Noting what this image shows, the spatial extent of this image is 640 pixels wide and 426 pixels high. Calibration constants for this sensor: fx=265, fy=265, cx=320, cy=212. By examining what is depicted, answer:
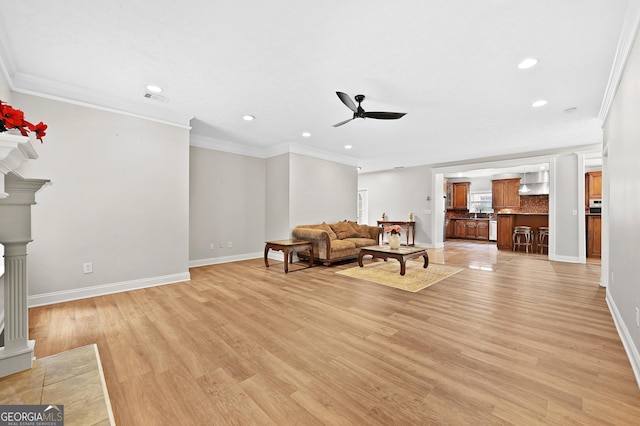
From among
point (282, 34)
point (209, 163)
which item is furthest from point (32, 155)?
point (209, 163)

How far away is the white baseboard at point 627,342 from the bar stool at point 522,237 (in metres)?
5.28

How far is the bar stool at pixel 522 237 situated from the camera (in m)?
7.61

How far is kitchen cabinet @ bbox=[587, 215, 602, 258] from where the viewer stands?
652cm

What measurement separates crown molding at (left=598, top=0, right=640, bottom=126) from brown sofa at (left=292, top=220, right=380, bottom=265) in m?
4.35

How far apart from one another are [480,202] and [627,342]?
32.6ft

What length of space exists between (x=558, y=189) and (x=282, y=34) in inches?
281

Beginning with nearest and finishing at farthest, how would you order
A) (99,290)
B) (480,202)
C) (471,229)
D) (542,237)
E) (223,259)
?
(99,290), (223,259), (542,237), (471,229), (480,202)

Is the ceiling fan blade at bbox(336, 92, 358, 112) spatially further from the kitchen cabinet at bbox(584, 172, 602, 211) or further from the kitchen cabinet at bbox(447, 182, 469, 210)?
the kitchen cabinet at bbox(447, 182, 469, 210)

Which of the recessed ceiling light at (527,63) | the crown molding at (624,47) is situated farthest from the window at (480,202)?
the recessed ceiling light at (527,63)

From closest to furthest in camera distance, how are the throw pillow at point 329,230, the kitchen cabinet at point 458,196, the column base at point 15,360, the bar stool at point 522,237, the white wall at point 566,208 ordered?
the column base at point 15,360 < the throw pillow at point 329,230 < the white wall at point 566,208 < the bar stool at point 522,237 < the kitchen cabinet at point 458,196

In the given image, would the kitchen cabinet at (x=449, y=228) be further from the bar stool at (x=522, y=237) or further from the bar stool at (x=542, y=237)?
the bar stool at (x=542, y=237)

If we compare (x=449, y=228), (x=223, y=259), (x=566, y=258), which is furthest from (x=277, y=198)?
(x=449, y=228)

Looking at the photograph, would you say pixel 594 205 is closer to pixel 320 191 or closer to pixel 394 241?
pixel 394 241

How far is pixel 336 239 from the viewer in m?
6.12
